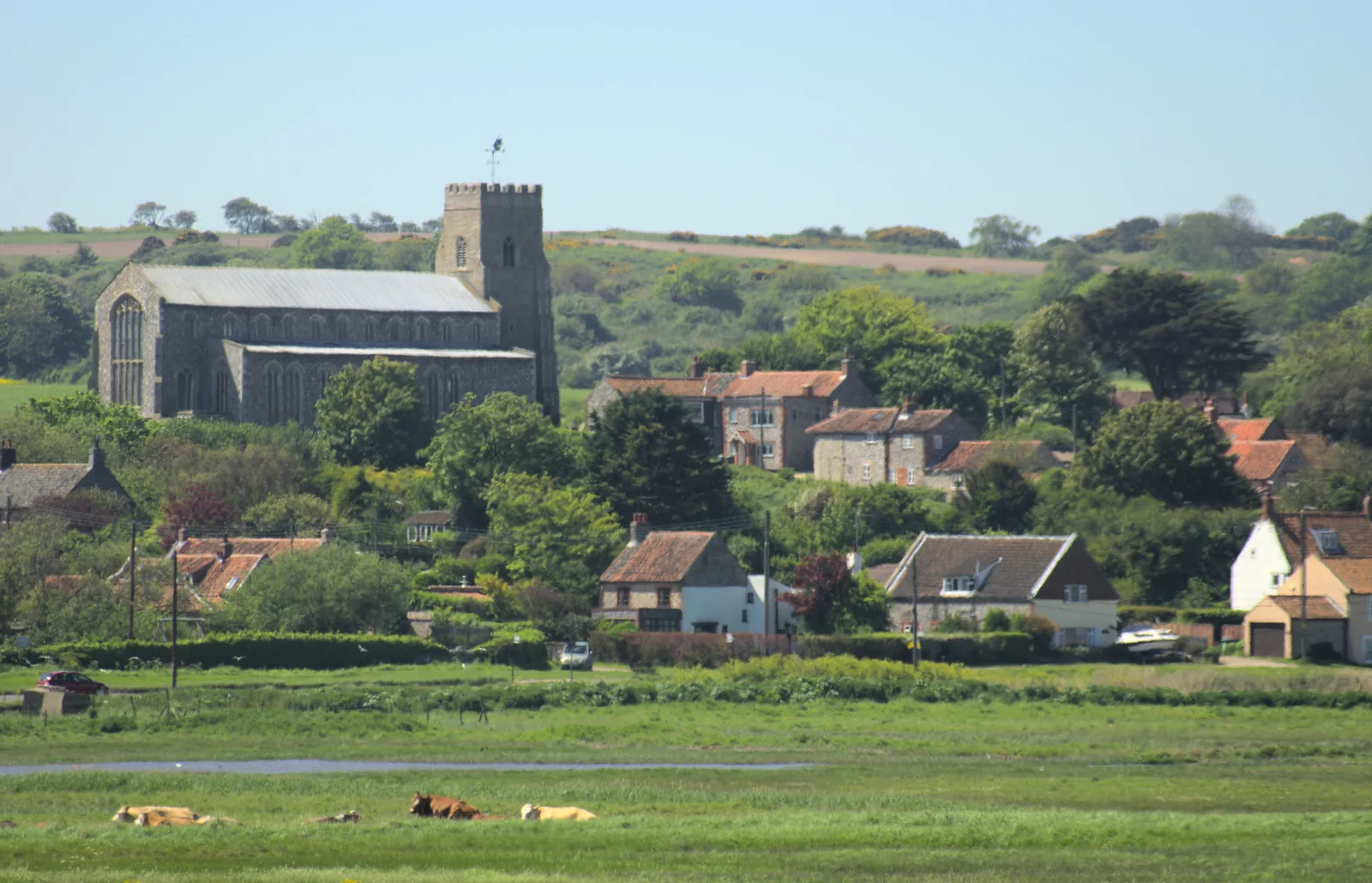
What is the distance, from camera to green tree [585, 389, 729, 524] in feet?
307

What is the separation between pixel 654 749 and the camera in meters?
49.5

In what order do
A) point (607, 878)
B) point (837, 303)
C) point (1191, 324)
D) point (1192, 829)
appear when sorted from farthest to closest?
point (837, 303) → point (1191, 324) → point (1192, 829) → point (607, 878)

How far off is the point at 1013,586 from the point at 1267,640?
9.00 m

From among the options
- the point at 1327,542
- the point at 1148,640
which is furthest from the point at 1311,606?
the point at 1148,640

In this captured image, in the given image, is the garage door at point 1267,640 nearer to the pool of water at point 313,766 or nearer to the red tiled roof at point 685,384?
the pool of water at point 313,766

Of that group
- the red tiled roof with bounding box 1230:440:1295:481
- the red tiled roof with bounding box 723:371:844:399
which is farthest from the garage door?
the red tiled roof with bounding box 723:371:844:399

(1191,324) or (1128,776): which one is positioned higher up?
(1191,324)

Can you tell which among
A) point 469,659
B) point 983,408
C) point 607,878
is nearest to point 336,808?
point 607,878

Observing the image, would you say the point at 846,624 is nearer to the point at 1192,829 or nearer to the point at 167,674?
the point at 167,674

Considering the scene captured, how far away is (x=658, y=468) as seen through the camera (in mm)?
93750

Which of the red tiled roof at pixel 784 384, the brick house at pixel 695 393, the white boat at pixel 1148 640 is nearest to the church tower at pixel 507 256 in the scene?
the brick house at pixel 695 393

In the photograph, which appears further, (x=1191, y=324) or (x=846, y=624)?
(x=1191, y=324)

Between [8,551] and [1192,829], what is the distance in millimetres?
52738

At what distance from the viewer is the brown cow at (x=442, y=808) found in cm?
3644
